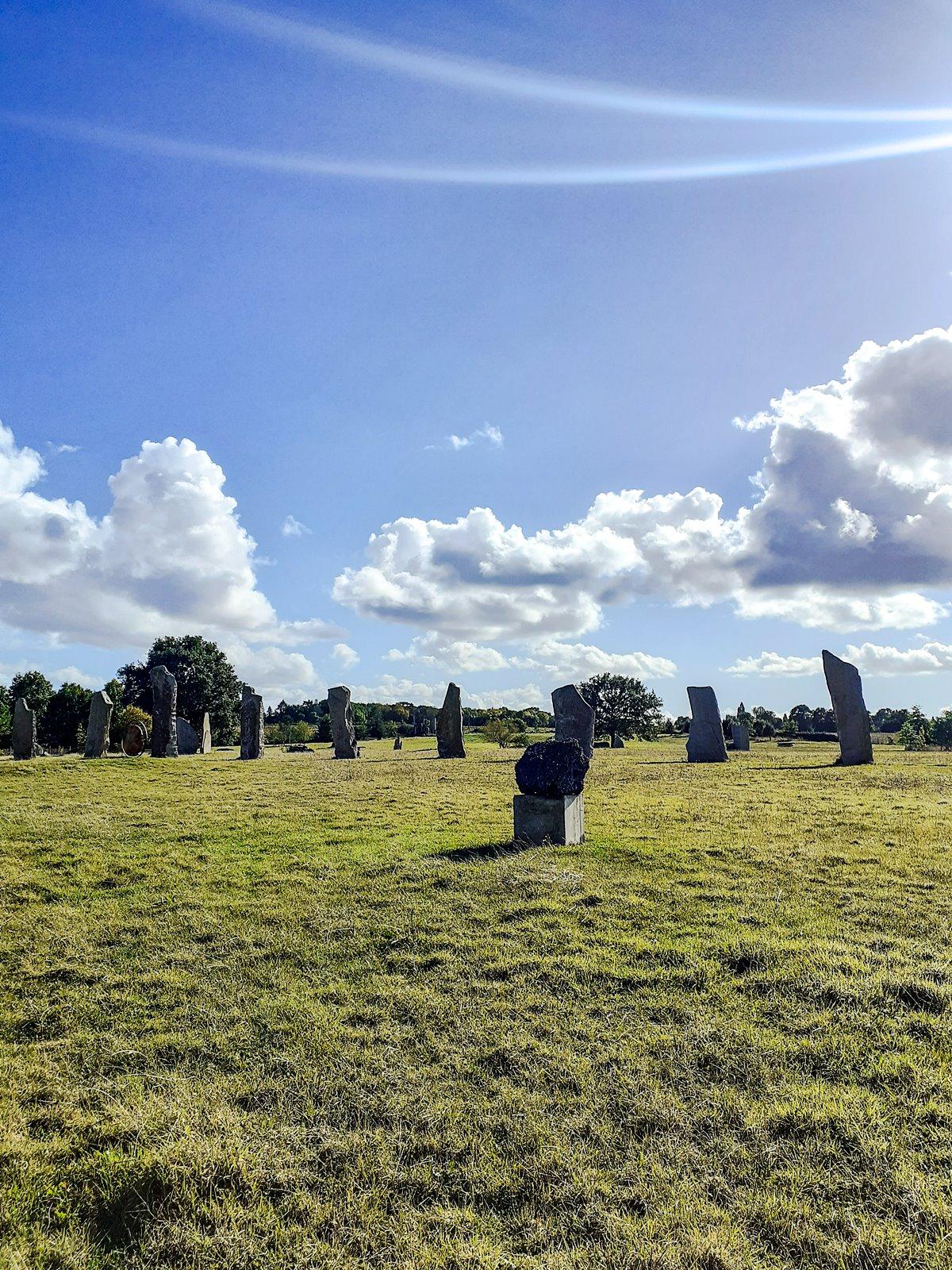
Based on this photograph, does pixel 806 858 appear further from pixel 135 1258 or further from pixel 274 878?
pixel 135 1258

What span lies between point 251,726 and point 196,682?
30.3m

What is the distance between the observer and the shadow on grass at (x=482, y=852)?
33.8 feet

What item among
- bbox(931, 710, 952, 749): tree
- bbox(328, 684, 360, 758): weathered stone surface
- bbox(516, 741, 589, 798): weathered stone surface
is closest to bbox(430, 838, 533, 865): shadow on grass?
bbox(516, 741, 589, 798): weathered stone surface

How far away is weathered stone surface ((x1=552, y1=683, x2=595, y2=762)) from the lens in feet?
83.7

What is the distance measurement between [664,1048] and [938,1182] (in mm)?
1762

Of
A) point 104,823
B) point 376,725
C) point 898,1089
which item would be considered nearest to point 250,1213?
point 898,1089

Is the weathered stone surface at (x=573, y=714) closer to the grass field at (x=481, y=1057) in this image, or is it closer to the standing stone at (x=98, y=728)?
the grass field at (x=481, y=1057)

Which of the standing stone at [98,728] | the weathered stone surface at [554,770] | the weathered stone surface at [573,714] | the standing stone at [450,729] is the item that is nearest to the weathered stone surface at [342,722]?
the standing stone at [450,729]

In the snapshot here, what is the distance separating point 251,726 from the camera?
32.4 m

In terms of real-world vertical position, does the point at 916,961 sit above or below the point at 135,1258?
above

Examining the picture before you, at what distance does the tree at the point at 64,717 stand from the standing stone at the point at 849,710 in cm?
5979

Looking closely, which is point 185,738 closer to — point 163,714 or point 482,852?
point 163,714

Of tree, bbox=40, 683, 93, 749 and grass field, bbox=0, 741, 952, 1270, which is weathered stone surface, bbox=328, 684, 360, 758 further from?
tree, bbox=40, 683, 93, 749

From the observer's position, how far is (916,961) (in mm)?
6457
